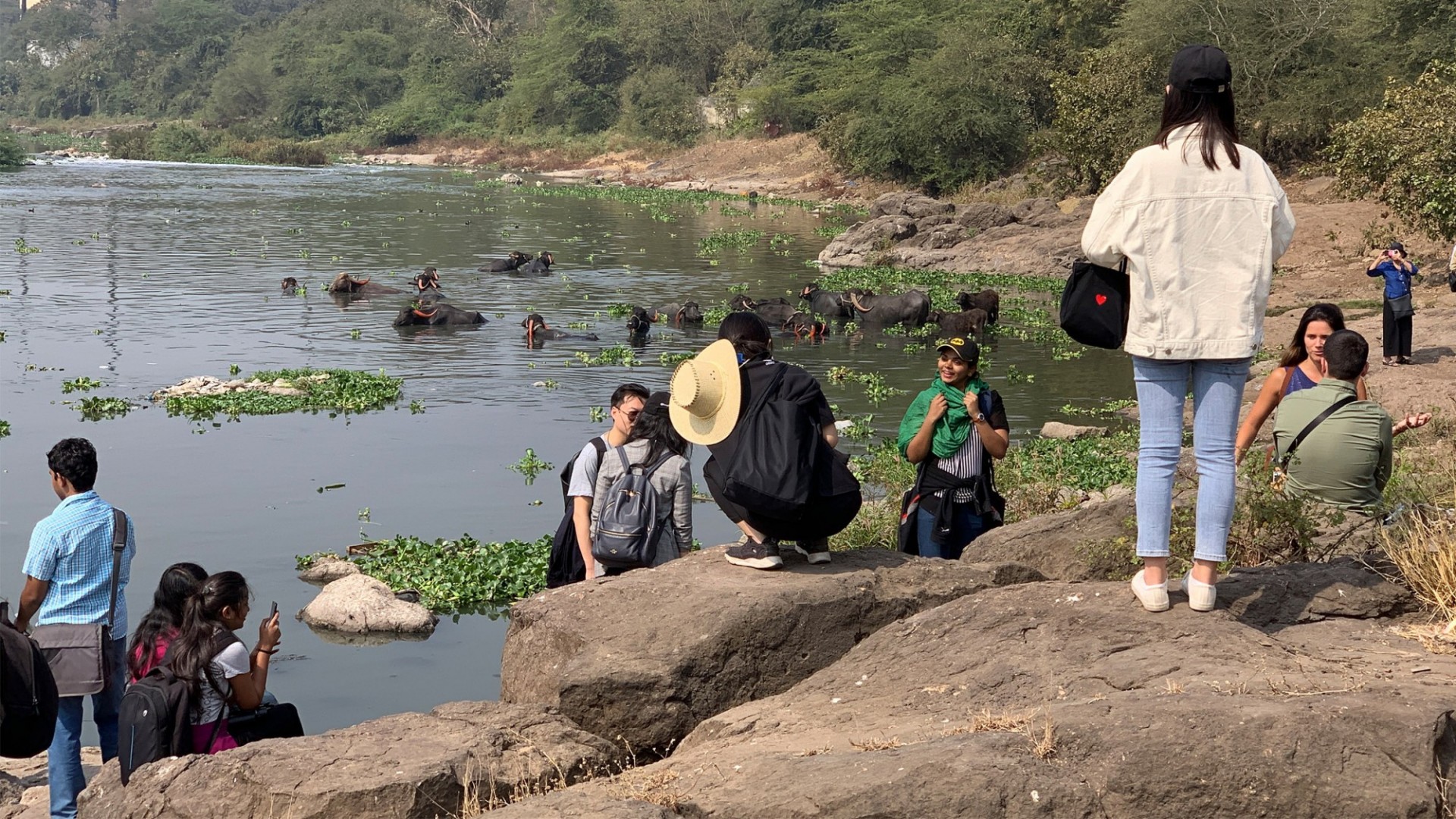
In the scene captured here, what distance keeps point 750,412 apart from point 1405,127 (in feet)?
64.3

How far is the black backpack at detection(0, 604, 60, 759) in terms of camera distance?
5.64 m

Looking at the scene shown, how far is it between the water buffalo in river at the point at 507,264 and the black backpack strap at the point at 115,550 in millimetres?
24712

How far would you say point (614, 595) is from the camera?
250 inches

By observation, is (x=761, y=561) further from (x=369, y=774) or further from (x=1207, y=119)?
(x=1207, y=119)

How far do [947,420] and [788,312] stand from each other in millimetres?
16365

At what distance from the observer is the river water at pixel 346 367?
10570mm

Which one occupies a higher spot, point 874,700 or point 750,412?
point 750,412

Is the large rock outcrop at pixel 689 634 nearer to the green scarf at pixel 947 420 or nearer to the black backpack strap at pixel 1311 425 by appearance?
the green scarf at pixel 947 420

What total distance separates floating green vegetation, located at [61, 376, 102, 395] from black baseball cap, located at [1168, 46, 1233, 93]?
14734 mm

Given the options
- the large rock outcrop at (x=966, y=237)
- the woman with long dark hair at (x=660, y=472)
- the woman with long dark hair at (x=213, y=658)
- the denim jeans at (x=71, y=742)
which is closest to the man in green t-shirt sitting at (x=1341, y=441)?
the woman with long dark hair at (x=660, y=472)

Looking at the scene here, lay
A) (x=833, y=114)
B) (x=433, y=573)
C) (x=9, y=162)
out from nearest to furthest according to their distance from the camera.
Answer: (x=433, y=573)
(x=833, y=114)
(x=9, y=162)

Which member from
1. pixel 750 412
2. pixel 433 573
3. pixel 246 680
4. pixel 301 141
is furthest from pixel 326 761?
pixel 301 141

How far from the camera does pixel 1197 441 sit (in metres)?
5.25

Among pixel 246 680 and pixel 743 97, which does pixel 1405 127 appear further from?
pixel 743 97
